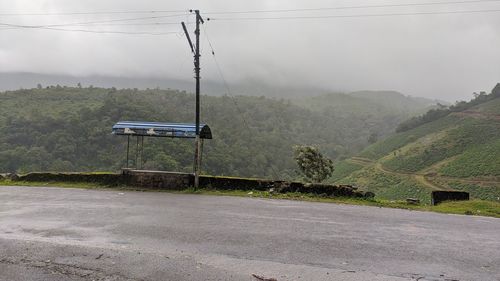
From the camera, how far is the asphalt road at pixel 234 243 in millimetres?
6648

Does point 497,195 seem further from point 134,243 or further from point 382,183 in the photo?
point 134,243

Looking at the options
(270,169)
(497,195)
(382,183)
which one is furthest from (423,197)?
(270,169)

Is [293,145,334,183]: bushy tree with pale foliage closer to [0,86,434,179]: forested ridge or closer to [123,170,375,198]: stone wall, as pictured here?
[0,86,434,179]: forested ridge

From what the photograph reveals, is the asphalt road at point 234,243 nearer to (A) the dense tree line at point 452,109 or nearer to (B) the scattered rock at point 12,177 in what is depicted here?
(B) the scattered rock at point 12,177

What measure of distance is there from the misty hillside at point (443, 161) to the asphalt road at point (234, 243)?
5527 centimetres

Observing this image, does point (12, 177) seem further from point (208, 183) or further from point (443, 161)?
point (443, 161)

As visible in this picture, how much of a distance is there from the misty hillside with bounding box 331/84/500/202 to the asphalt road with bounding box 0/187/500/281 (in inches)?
2176

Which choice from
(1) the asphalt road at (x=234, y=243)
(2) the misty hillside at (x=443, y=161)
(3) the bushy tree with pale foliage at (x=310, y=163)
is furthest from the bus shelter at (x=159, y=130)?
(2) the misty hillside at (x=443, y=161)

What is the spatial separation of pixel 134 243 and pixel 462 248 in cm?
664

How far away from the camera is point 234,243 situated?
328 inches

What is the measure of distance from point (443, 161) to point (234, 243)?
83745 millimetres

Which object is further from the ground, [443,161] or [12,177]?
[443,161]

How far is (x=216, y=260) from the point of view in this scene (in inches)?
281

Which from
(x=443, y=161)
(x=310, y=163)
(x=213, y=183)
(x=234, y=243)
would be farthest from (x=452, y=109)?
(x=234, y=243)
